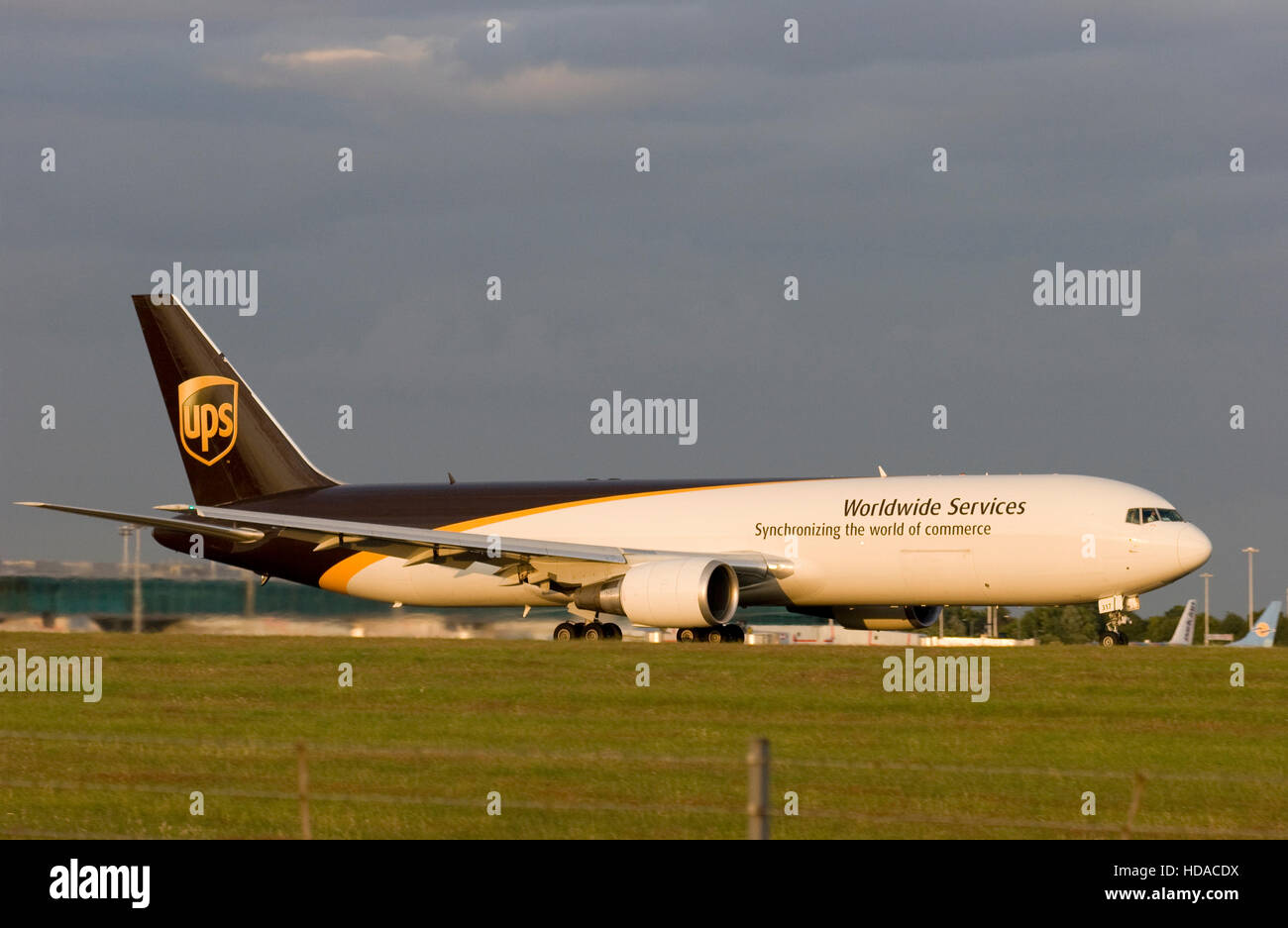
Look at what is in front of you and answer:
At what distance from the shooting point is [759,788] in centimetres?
1091

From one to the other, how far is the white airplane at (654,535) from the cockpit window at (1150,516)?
4 centimetres

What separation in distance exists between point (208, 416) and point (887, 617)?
737 inches

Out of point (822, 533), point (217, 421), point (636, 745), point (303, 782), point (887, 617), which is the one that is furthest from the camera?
point (217, 421)

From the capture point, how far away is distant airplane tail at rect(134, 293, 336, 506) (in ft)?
158

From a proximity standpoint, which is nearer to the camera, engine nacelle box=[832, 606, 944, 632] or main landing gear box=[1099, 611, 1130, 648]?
main landing gear box=[1099, 611, 1130, 648]

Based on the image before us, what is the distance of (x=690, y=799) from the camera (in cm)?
1788

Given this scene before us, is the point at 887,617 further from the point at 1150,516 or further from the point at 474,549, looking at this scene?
the point at 474,549

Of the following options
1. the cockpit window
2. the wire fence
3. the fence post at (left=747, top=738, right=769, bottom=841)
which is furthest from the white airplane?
the fence post at (left=747, top=738, right=769, bottom=841)

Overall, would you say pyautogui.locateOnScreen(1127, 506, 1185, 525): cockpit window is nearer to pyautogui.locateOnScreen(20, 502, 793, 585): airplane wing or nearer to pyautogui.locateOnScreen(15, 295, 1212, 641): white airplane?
pyautogui.locateOnScreen(15, 295, 1212, 641): white airplane

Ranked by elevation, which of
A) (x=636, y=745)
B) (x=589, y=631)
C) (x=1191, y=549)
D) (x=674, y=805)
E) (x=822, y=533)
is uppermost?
(x=822, y=533)

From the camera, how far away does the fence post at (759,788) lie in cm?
1081

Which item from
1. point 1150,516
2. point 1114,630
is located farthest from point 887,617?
point 1150,516
